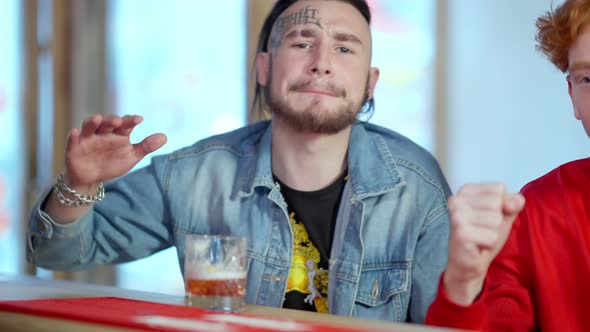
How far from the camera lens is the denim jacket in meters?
1.26

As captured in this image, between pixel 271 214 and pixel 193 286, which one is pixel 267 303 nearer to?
pixel 271 214

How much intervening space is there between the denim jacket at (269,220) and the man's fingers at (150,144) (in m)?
0.22

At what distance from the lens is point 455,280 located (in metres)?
0.86

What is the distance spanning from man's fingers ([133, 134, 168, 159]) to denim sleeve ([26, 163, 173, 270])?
241 mm

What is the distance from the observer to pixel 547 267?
1.02 meters

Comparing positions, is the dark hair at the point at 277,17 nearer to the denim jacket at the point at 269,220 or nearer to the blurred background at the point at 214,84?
the denim jacket at the point at 269,220

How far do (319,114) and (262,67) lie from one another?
241 millimetres

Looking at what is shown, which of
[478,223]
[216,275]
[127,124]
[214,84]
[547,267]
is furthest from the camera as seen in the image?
[214,84]

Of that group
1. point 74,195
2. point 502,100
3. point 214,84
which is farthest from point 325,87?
Answer: point 214,84

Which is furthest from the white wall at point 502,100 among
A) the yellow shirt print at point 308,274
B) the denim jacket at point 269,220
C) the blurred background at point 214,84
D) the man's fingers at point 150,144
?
the man's fingers at point 150,144

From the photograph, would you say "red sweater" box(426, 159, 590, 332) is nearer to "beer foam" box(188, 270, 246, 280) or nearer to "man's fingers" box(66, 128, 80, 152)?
"beer foam" box(188, 270, 246, 280)

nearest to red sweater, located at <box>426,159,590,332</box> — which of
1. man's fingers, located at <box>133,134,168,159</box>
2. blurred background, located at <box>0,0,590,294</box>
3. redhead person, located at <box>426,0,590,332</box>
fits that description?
redhead person, located at <box>426,0,590,332</box>

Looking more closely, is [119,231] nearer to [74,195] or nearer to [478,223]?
[74,195]

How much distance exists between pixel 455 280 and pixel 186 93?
2.65 meters
